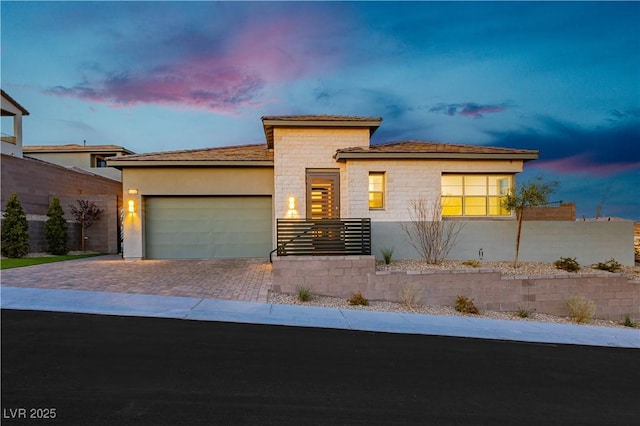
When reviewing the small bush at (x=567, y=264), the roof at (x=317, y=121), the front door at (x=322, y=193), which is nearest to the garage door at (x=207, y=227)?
the front door at (x=322, y=193)

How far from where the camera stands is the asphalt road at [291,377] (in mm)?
3770

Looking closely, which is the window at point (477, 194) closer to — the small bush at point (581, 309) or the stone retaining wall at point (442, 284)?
the stone retaining wall at point (442, 284)

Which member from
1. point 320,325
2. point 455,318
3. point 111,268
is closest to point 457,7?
point 455,318

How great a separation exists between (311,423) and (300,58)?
2076cm

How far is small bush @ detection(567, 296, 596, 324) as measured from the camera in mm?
9695

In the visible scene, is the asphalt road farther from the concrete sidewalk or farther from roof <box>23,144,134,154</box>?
roof <box>23,144,134,154</box>

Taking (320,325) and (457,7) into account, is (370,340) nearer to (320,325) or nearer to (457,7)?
(320,325)

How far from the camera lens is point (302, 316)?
7.97 m

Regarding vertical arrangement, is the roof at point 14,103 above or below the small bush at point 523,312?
above

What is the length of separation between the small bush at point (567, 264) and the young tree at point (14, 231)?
68.7ft

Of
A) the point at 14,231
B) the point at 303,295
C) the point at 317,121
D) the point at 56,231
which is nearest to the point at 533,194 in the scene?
the point at 317,121

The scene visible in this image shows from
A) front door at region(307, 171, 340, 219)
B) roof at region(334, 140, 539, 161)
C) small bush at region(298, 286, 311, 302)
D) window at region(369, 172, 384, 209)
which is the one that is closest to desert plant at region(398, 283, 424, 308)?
small bush at region(298, 286, 311, 302)

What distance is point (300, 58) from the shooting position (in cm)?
2114

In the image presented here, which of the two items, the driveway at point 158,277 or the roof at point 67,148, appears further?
the roof at point 67,148
